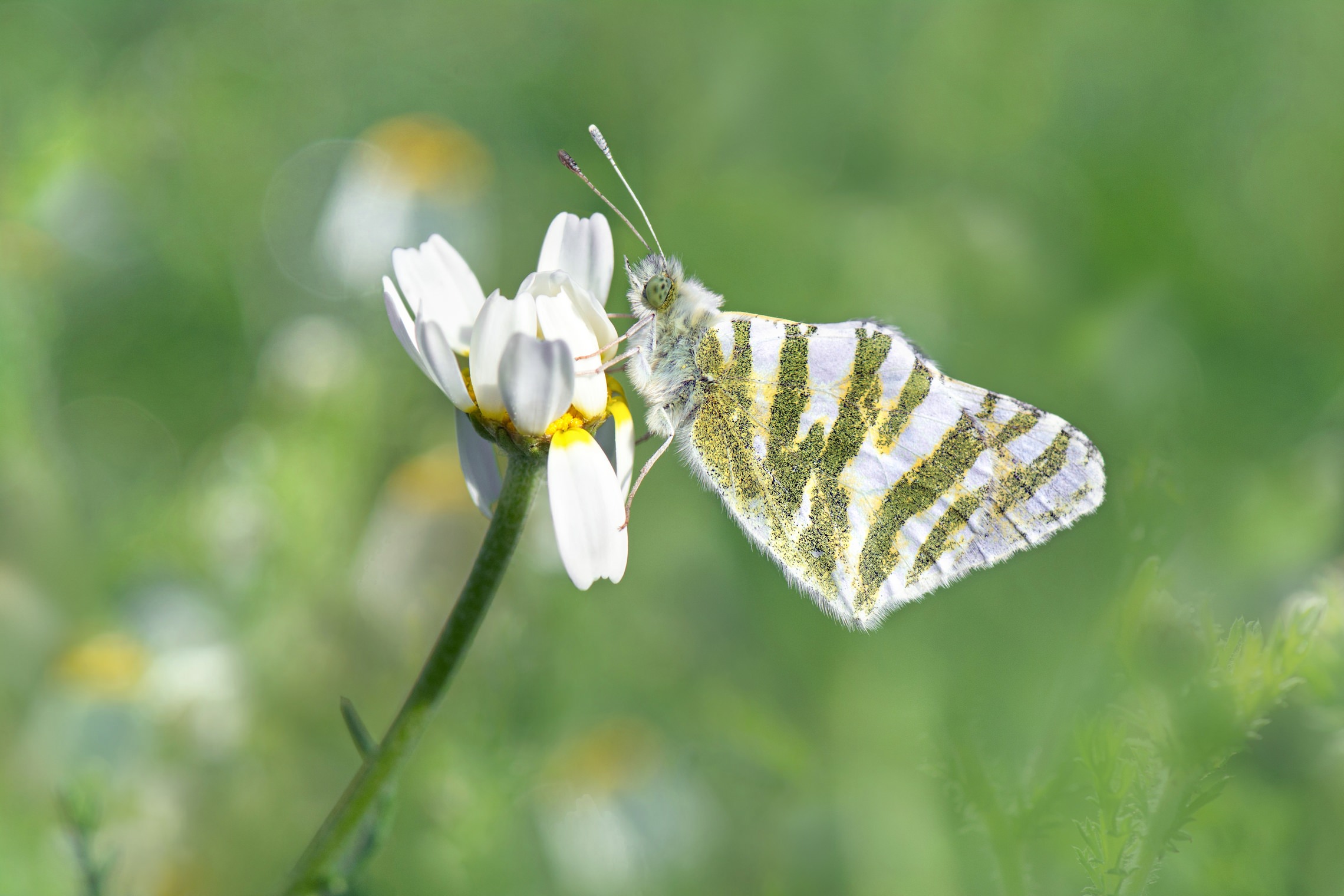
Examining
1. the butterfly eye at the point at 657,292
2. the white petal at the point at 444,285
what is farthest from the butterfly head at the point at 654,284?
the white petal at the point at 444,285

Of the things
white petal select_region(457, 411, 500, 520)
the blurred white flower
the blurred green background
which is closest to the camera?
white petal select_region(457, 411, 500, 520)

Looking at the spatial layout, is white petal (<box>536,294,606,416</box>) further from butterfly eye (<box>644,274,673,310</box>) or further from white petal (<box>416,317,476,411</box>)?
butterfly eye (<box>644,274,673,310</box>)

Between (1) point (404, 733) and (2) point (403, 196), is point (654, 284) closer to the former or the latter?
(1) point (404, 733)

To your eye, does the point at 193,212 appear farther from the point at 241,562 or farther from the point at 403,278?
the point at 403,278

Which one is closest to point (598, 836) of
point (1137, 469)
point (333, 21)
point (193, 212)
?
point (1137, 469)

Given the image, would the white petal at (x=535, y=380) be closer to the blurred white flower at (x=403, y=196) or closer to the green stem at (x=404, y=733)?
the green stem at (x=404, y=733)

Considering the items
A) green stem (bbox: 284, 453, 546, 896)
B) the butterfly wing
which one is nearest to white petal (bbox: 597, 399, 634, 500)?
green stem (bbox: 284, 453, 546, 896)

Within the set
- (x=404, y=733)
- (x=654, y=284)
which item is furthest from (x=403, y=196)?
(x=404, y=733)
